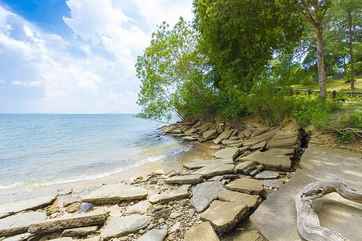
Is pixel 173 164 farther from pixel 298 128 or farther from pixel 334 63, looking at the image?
pixel 334 63

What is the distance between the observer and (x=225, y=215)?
3195mm

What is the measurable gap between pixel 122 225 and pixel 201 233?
4.15 feet

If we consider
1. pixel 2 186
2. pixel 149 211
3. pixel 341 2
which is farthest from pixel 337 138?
pixel 341 2

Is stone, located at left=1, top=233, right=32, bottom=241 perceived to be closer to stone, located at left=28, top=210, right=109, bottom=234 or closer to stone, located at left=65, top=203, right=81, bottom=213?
stone, located at left=28, top=210, right=109, bottom=234

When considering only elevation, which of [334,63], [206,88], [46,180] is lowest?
[46,180]

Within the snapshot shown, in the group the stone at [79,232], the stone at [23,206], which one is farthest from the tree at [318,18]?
the stone at [23,206]

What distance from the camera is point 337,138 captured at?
6703 millimetres

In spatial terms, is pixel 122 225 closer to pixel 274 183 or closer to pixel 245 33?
pixel 274 183

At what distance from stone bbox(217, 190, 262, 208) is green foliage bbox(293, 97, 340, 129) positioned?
190 inches

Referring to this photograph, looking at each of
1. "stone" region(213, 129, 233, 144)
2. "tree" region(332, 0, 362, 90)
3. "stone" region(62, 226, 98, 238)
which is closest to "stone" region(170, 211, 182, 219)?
"stone" region(62, 226, 98, 238)

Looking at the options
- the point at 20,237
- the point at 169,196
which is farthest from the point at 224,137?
the point at 20,237

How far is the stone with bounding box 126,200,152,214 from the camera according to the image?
400 centimetres

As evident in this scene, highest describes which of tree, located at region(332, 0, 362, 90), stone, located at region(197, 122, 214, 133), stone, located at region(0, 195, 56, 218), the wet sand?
tree, located at region(332, 0, 362, 90)

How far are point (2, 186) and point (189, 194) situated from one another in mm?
5846
